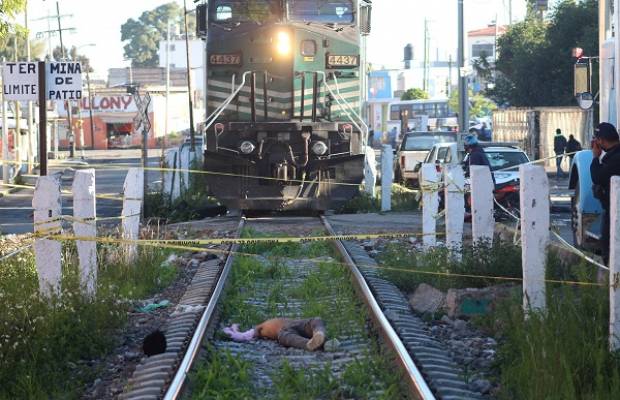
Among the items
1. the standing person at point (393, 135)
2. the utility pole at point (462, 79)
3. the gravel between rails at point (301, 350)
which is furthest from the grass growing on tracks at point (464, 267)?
the standing person at point (393, 135)

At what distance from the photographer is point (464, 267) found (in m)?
11.6

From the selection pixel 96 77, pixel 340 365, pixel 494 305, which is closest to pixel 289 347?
pixel 340 365

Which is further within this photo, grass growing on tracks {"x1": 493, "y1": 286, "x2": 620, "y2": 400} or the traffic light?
the traffic light

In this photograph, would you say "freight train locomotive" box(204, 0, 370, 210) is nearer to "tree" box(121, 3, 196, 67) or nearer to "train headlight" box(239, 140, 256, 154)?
"train headlight" box(239, 140, 256, 154)

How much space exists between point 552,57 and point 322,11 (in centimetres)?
3848

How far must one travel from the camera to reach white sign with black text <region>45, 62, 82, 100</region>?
639 inches

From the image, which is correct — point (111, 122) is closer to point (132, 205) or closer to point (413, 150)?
point (413, 150)

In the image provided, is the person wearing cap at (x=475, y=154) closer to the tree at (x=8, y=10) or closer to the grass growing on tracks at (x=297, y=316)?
the grass growing on tracks at (x=297, y=316)

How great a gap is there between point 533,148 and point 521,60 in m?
15.7

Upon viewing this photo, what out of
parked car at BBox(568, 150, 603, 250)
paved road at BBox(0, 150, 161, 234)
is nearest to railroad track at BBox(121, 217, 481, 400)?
parked car at BBox(568, 150, 603, 250)

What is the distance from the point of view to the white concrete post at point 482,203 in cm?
1194

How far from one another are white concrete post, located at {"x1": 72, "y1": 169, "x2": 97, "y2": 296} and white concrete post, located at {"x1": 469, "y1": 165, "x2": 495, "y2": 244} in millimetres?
4059

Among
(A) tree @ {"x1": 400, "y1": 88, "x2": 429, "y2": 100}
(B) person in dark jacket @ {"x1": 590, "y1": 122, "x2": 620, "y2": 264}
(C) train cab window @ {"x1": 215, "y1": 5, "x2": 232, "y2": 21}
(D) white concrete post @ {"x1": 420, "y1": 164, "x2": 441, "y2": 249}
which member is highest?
(A) tree @ {"x1": 400, "y1": 88, "x2": 429, "y2": 100}

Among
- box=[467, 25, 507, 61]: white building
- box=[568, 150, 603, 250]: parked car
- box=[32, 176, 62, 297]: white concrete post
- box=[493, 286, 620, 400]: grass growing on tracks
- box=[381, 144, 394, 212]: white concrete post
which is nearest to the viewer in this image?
box=[493, 286, 620, 400]: grass growing on tracks
